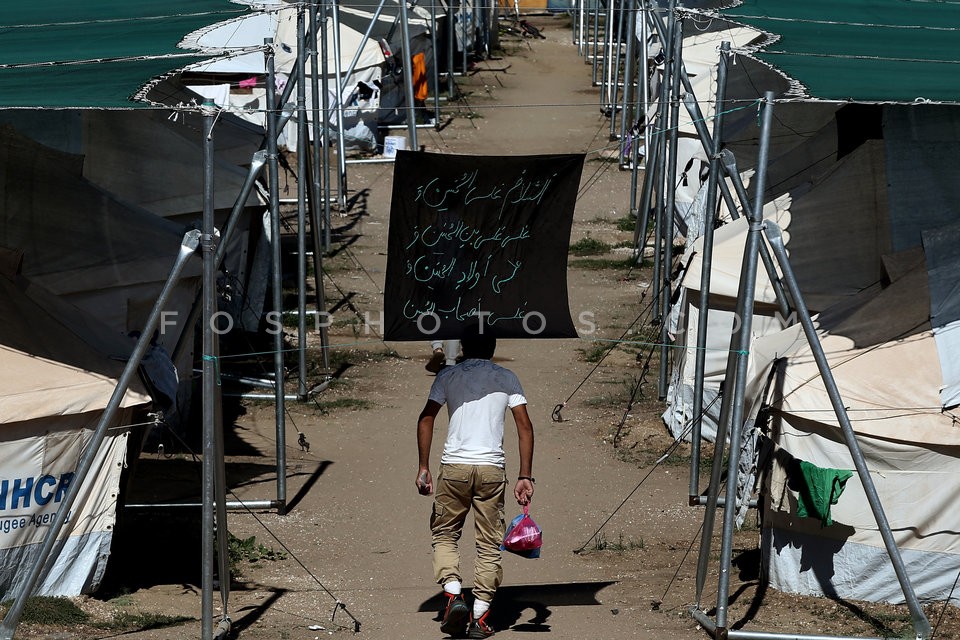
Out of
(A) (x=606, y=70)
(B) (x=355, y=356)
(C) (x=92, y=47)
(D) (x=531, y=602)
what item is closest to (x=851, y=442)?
(D) (x=531, y=602)

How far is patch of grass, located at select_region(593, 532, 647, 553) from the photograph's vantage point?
8648mm

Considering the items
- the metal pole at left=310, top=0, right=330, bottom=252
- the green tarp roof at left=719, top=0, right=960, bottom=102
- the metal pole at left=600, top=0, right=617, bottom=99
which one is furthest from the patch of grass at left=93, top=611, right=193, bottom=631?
the metal pole at left=600, top=0, right=617, bottom=99

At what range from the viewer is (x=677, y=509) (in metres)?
9.51

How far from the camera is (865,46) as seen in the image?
9352 millimetres

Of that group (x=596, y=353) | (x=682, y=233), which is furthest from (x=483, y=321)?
(x=682, y=233)

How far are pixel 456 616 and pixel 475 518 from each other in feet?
1.68

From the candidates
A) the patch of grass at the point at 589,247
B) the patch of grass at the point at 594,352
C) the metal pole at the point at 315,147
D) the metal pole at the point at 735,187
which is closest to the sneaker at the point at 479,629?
the metal pole at the point at 735,187

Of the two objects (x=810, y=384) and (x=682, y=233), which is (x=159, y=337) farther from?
(x=682, y=233)

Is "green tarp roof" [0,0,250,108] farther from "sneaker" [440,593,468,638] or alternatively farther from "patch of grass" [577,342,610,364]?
"patch of grass" [577,342,610,364]

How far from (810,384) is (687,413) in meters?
3.45

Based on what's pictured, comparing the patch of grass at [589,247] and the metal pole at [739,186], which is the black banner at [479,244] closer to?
the metal pole at [739,186]

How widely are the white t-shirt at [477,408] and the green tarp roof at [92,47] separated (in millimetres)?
2901

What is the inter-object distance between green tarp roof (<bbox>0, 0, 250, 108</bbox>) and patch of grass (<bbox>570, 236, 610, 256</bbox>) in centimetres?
797

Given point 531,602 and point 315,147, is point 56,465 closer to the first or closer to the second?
point 531,602
